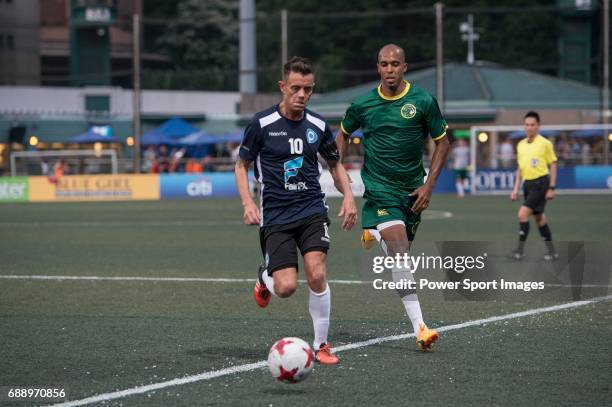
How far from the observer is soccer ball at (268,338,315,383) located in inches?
269

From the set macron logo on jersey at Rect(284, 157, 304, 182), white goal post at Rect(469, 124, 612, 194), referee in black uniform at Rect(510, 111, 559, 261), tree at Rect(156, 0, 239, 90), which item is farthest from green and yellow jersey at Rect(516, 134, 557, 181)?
tree at Rect(156, 0, 239, 90)

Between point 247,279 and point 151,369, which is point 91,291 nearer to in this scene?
point 247,279

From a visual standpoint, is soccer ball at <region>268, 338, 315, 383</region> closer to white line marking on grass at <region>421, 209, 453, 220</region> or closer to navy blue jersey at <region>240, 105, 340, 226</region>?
navy blue jersey at <region>240, 105, 340, 226</region>

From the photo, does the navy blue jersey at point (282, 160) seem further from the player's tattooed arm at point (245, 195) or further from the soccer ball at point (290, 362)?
the soccer ball at point (290, 362)

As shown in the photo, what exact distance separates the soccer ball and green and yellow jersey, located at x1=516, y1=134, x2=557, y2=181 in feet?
30.2

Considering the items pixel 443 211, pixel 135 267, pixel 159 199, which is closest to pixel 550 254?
pixel 135 267

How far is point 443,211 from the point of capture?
92.7 ft

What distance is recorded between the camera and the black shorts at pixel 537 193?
607 inches

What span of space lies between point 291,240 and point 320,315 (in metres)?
0.59

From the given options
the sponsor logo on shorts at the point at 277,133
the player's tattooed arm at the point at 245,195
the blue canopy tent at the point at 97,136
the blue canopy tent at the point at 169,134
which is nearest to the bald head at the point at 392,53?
the sponsor logo on shorts at the point at 277,133

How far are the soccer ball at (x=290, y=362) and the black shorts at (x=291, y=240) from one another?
1.12m

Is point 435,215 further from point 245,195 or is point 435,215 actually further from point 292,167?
point 245,195

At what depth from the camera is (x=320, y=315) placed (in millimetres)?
7973

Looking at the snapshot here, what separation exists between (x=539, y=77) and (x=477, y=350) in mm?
45876
